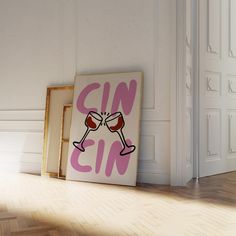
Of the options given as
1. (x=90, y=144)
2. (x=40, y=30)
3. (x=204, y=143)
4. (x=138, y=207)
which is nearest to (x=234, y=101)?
(x=204, y=143)

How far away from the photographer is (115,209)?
2547 millimetres

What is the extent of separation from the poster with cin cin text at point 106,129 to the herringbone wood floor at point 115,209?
20 centimetres

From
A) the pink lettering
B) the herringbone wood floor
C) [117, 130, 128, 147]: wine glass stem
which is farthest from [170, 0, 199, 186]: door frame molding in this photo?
the pink lettering

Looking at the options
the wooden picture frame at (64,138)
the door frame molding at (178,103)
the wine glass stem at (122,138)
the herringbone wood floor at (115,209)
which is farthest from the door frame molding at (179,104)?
the wooden picture frame at (64,138)

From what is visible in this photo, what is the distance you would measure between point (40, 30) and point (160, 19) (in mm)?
1640

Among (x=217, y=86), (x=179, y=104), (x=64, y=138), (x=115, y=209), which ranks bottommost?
(x=115, y=209)

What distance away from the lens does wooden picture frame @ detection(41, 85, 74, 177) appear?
4086 millimetres

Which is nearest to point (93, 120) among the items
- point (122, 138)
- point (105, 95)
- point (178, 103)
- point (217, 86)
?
point (105, 95)

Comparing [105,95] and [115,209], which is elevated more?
[105,95]

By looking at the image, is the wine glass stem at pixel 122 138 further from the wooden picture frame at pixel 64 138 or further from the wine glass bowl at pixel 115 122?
the wooden picture frame at pixel 64 138

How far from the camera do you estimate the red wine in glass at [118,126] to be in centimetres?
358

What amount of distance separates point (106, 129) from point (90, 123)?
22 cm

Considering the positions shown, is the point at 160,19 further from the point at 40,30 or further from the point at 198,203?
the point at 198,203

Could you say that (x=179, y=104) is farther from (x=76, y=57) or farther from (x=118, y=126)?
(x=76, y=57)
